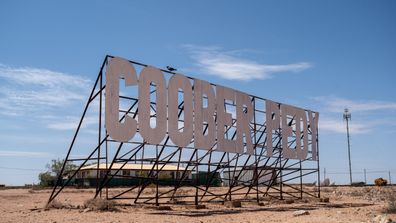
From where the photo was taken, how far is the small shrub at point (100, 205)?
19.0 meters

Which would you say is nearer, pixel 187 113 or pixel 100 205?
pixel 100 205

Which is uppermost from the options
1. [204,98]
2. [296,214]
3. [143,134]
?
[204,98]

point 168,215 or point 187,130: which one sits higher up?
point 187,130

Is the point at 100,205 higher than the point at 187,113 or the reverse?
the reverse

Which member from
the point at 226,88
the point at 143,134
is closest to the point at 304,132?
the point at 226,88

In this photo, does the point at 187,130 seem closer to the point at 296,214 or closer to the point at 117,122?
the point at 117,122

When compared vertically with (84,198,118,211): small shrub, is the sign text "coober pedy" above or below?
above

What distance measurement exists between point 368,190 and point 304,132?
57.4ft

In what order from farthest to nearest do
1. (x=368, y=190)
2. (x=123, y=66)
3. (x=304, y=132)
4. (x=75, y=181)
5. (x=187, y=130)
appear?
1. (x=75, y=181)
2. (x=368, y=190)
3. (x=304, y=132)
4. (x=187, y=130)
5. (x=123, y=66)

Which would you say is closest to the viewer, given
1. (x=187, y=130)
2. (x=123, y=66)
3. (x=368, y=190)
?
(x=123, y=66)

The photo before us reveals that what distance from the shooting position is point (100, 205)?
62.2 feet

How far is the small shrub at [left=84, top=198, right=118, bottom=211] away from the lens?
18953 mm

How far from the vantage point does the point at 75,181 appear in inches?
2320

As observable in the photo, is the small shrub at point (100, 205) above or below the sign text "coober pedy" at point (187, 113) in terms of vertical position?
below
